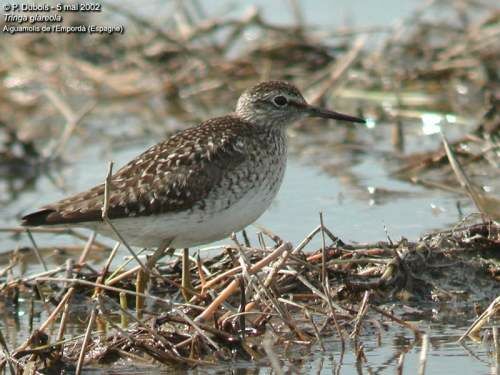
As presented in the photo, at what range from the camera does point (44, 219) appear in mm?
8055

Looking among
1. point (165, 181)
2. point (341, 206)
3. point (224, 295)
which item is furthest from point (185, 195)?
point (341, 206)

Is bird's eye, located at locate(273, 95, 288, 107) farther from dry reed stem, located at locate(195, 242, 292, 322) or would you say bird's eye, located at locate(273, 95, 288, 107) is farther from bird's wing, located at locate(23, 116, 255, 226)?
dry reed stem, located at locate(195, 242, 292, 322)

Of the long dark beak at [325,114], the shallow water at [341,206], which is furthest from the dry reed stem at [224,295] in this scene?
the long dark beak at [325,114]

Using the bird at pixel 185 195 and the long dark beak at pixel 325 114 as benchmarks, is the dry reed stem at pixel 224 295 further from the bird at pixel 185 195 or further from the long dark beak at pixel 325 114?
the long dark beak at pixel 325 114

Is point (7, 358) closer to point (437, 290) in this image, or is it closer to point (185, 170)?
point (185, 170)

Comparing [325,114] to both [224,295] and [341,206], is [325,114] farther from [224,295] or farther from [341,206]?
[224,295]

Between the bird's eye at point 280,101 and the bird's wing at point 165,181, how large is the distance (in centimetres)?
86

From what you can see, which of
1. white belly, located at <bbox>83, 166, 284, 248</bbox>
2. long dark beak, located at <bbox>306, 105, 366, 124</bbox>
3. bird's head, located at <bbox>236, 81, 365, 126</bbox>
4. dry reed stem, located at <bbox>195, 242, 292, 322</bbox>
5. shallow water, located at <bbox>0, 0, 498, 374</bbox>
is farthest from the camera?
long dark beak, located at <bbox>306, 105, 366, 124</bbox>

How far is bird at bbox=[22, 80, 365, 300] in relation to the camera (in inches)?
315

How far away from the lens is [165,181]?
812 cm

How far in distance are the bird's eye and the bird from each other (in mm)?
785

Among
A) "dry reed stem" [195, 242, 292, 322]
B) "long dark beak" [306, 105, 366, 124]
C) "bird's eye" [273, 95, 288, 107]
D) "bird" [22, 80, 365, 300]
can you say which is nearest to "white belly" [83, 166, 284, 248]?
"bird" [22, 80, 365, 300]

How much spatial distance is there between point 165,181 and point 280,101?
159 cm

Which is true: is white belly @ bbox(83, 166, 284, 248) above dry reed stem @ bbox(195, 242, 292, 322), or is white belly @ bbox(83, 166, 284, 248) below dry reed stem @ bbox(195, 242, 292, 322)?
above
